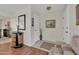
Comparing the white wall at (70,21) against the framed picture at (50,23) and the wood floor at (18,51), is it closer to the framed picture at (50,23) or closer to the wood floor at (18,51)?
the framed picture at (50,23)

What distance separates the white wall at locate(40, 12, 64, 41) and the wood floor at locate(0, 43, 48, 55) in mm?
255

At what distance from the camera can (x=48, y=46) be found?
1901mm

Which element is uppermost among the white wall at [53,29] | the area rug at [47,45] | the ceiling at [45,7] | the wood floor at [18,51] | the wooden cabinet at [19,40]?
the ceiling at [45,7]

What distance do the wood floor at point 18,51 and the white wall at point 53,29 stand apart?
255 millimetres

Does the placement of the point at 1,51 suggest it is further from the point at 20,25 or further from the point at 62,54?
the point at 62,54

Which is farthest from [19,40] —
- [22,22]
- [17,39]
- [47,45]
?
[47,45]

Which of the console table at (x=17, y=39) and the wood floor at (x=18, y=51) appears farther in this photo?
the console table at (x=17, y=39)

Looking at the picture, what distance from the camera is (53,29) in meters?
1.95

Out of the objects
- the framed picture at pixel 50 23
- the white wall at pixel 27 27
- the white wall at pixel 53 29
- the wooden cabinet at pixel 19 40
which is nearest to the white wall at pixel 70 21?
the white wall at pixel 53 29

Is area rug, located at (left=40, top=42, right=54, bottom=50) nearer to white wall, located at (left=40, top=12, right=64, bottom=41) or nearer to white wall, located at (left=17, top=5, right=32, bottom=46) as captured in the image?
white wall, located at (left=40, top=12, right=64, bottom=41)

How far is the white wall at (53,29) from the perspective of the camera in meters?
1.89

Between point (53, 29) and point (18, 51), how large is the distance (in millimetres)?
695
